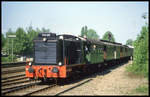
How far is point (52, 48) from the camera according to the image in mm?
12852

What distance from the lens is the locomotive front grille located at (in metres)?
12.8

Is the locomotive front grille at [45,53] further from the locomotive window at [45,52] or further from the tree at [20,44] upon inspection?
the tree at [20,44]

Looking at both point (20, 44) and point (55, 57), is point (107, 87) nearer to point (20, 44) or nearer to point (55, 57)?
point (55, 57)

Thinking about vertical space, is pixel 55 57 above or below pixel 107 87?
above

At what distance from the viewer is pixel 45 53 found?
12953 mm

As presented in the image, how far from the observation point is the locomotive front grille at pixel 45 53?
42.0ft

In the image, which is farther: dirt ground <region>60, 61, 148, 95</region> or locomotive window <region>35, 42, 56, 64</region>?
locomotive window <region>35, 42, 56, 64</region>

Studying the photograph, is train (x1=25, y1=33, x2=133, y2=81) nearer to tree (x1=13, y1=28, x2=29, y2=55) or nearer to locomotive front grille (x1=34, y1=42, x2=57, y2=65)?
locomotive front grille (x1=34, y1=42, x2=57, y2=65)

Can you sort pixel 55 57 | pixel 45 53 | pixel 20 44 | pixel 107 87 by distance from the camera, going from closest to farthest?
pixel 107 87 → pixel 55 57 → pixel 45 53 → pixel 20 44

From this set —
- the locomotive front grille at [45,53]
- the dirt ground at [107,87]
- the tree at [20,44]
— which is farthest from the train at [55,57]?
the tree at [20,44]

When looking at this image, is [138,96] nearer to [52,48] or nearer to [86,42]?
[52,48]

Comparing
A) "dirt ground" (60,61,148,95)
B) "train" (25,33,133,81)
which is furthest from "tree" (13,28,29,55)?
"dirt ground" (60,61,148,95)

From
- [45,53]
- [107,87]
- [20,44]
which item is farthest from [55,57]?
[20,44]

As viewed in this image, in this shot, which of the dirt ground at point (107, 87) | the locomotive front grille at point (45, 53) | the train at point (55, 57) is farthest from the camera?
the locomotive front grille at point (45, 53)
